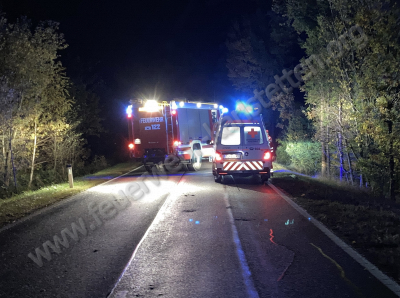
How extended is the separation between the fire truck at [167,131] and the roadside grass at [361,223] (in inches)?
320

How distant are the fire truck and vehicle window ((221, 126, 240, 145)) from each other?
15.1 ft

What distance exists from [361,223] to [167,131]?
41.9 feet

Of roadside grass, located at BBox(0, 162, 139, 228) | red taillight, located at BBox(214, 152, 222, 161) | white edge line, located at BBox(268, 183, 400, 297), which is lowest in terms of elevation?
white edge line, located at BBox(268, 183, 400, 297)

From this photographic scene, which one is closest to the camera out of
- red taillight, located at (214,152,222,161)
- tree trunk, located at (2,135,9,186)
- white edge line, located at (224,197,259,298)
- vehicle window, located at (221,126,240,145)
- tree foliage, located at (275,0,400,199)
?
white edge line, located at (224,197,259,298)

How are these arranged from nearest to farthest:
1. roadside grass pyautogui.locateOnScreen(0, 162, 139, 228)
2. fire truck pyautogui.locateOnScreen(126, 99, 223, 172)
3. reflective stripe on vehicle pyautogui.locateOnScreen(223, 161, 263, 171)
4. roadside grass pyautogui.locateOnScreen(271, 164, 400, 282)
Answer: roadside grass pyautogui.locateOnScreen(271, 164, 400, 282) < roadside grass pyautogui.locateOnScreen(0, 162, 139, 228) < reflective stripe on vehicle pyautogui.locateOnScreen(223, 161, 263, 171) < fire truck pyautogui.locateOnScreen(126, 99, 223, 172)

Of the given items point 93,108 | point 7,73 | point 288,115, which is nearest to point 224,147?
point 7,73

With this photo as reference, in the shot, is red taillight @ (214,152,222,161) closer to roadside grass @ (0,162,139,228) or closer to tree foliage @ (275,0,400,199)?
tree foliage @ (275,0,400,199)

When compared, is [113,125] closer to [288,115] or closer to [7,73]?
[288,115]

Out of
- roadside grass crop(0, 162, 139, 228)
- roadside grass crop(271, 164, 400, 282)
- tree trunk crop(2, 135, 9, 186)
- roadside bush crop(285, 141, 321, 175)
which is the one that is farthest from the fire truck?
roadside grass crop(271, 164, 400, 282)

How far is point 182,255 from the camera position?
236 inches

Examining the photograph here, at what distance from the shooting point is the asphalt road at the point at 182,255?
4.75 meters

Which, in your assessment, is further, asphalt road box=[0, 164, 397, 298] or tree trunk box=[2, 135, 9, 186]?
tree trunk box=[2, 135, 9, 186]

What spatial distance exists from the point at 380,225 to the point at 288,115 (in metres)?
22.2

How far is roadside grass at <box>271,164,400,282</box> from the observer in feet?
18.8
